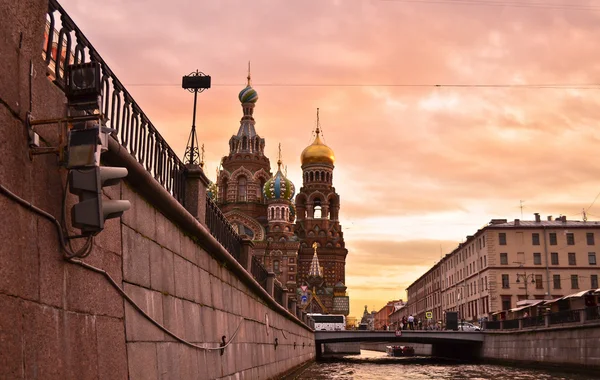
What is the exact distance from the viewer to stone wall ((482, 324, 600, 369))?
3269 cm

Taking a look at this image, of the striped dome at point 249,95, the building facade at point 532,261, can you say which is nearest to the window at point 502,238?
the building facade at point 532,261

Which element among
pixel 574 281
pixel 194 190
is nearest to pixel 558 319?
pixel 194 190

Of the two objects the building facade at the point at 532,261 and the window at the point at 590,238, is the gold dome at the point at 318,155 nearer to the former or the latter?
the building facade at the point at 532,261

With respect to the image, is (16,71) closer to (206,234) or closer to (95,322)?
(95,322)

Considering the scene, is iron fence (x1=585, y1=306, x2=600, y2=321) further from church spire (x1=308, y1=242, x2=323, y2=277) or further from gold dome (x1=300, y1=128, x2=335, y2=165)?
gold dome (x1=300, y1=128, x2=335, y2=165)

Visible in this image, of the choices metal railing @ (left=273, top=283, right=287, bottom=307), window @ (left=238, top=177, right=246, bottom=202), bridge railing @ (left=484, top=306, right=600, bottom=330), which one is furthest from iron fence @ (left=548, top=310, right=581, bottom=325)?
window @ (left=238, top=177, right=246, bottom=202)

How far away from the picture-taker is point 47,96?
6930mm

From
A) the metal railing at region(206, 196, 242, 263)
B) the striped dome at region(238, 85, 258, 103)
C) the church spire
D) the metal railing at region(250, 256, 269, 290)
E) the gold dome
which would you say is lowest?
the metal railing at region(250, 256, 269, 290)

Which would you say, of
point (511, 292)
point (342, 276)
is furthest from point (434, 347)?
point (342, 276)

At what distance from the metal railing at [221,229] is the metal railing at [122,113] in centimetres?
196

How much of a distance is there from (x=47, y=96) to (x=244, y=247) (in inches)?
491

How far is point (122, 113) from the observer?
9539mm

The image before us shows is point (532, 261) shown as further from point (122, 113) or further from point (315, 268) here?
point (122, 113)

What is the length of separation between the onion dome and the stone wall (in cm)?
6132
